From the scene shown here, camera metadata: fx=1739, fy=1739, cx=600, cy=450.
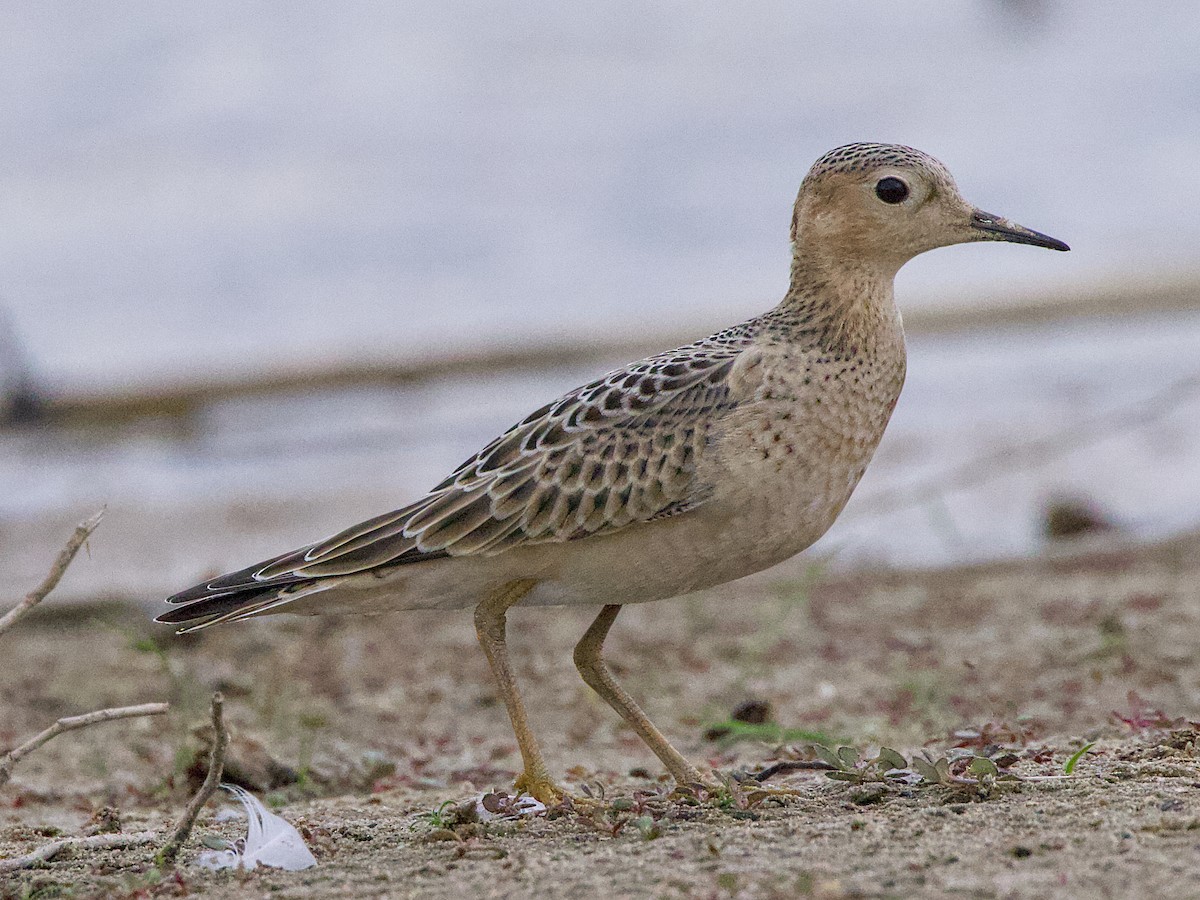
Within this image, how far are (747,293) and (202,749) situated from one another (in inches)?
374

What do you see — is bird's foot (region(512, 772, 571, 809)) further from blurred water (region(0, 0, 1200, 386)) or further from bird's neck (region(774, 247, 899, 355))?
blurred water (region(0, 0, 1200, 386))

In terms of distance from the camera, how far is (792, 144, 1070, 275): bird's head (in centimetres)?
538

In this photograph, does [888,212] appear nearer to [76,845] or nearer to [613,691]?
[613,691]

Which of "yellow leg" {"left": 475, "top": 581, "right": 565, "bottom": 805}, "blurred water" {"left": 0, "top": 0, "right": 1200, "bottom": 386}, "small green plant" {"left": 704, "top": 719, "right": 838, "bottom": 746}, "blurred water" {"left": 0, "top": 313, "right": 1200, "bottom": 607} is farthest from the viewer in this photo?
"blurred water" {"left": 0, "top": 0, "right": 1200, "bottom": 386}

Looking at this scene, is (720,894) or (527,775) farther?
(527,775)

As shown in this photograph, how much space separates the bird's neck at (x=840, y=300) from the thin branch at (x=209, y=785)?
2149 mm

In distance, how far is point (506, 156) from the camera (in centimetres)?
1941

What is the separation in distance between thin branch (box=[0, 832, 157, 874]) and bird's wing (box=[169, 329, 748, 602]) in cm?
70

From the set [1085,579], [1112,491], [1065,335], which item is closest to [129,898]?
[1085,579]

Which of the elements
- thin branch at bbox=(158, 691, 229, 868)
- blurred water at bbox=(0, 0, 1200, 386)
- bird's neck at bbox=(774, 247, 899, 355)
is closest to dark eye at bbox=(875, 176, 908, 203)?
bird's neck at bbox=(774, 247, 899, 355)

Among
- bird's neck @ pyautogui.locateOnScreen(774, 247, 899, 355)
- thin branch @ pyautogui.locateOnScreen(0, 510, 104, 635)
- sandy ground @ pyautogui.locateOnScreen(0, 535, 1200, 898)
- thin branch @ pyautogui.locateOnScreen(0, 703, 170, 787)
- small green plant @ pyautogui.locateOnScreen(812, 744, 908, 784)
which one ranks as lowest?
sandy ground @ pyautogui.locateOnScreen(0, 535, 1200, 898)

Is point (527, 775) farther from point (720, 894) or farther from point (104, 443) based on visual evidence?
point (104, 443)

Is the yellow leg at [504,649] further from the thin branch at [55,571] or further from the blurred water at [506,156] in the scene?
the blurred water at [506,156]

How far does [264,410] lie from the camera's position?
42.9ft
